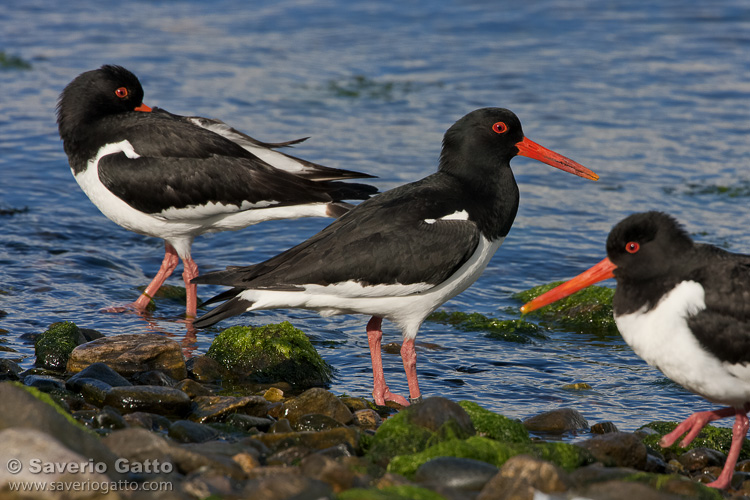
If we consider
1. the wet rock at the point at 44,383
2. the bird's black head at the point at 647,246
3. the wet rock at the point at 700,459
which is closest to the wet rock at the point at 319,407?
the wet rock at the point at 44,383

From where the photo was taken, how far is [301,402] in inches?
203

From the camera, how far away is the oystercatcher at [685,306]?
440 centimetres

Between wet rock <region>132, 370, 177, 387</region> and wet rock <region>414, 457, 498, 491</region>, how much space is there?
2.16m

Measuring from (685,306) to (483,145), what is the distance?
211cm

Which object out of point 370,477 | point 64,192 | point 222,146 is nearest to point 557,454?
point 370,477

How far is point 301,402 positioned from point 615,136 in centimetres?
819

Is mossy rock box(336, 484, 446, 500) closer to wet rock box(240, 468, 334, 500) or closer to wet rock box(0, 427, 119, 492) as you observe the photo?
wet rock box(240, 468, 334, 500)

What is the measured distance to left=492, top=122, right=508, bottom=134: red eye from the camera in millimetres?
6170

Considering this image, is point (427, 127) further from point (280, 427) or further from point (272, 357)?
point (280, 427)

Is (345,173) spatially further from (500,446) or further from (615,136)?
(615,136)

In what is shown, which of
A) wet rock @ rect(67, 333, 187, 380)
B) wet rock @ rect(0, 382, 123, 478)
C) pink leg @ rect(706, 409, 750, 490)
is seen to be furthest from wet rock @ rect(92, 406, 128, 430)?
pink leg @ rect(706, 409, 750, 490)

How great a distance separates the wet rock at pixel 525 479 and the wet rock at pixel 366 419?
1.38 metres

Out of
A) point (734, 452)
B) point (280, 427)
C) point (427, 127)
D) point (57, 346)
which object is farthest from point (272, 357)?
point (427, 127)

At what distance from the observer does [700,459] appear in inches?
198
